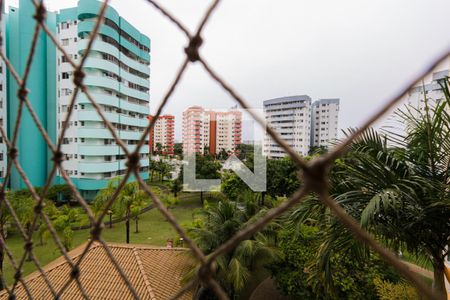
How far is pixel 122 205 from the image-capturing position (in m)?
5.82

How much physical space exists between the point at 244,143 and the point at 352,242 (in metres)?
12.4

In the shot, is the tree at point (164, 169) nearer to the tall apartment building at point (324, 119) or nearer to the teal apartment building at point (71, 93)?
the teal apartment building at point (71, 93)

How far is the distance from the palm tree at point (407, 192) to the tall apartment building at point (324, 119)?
901 inches

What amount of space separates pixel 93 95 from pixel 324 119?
20068 mm

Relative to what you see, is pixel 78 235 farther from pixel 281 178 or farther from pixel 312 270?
pixel 312 270

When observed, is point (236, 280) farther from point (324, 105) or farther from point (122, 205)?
point (324, 105)

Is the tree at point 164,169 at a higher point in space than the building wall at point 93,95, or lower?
lower

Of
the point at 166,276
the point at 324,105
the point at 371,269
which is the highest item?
the point at 324,105

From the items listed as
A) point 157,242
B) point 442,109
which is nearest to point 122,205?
point 157,242

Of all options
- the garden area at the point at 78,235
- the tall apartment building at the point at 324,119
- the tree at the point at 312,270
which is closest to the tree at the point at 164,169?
the garden area at the point at 78,235

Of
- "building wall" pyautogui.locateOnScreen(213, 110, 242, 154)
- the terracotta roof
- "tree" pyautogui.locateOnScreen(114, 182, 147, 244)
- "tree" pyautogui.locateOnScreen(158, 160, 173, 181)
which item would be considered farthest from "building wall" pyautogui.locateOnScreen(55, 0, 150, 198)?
"building wall" pyautogui.locateOnScreen(213, 110, 242, 154)

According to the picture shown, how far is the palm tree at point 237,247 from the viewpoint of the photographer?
316 centimetres

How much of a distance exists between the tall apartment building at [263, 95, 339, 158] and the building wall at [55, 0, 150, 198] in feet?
42.4

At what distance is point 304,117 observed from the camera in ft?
70.5
